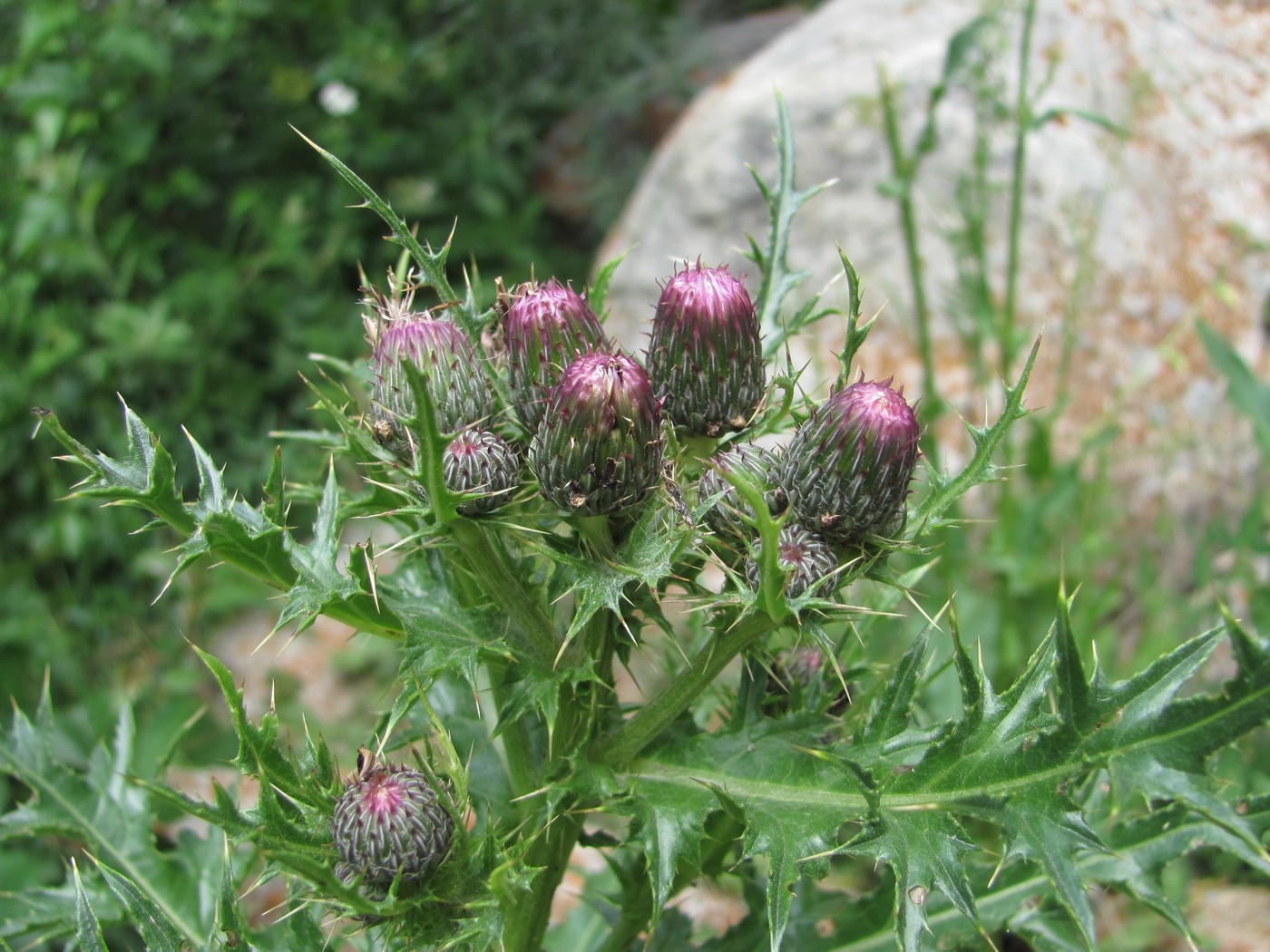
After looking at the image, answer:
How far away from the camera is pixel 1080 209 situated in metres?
5.61

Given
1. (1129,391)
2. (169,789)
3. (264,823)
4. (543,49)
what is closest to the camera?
(264,823)

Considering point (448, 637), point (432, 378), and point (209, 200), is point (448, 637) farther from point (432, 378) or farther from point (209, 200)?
point (209, 200)

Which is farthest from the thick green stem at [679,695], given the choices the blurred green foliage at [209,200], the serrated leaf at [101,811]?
the blurred green foliage at [209,200]

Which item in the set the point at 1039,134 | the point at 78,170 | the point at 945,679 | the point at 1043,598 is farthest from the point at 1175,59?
the point at 78,170

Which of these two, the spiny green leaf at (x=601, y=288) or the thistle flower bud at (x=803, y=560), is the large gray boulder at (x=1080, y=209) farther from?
the thistle flower bud at (x=803, y=560)

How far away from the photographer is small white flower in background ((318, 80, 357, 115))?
22.4 ft

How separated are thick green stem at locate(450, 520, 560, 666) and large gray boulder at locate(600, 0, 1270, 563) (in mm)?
3590

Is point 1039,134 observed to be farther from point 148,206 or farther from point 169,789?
point 169,789

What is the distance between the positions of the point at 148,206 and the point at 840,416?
588cm

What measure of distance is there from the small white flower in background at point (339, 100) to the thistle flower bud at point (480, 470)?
5656mm

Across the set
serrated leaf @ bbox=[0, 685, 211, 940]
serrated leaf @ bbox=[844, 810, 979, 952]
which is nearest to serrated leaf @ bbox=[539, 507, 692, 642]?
serrated leaf @ bbox=[844, 810, 979, 952]

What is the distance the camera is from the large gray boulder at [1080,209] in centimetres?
566

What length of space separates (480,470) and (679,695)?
20.3 inches

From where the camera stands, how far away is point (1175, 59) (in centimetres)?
641
